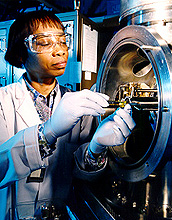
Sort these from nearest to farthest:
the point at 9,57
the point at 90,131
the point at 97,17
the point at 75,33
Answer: the point at 9,57, the point at 90,131, the point at 75,33, the point at 97,17

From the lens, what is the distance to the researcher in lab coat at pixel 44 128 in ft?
3.53

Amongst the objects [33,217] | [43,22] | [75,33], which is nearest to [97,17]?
[75,33]

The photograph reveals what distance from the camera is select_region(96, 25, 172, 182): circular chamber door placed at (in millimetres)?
838

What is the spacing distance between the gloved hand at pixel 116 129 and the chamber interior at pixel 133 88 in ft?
0.40

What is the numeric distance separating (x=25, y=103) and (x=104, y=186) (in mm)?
692

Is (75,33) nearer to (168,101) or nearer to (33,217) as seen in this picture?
(168,101)

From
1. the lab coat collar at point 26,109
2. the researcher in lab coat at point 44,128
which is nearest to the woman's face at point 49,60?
the researcher in lab coat at point 44,128

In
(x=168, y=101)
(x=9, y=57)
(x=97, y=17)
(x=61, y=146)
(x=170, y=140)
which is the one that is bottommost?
(x=61, y=146)

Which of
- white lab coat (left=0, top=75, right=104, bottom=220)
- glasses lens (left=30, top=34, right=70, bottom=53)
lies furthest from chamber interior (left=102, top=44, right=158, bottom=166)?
glasses lens (left=30, top=34, right=70, bottom=53)

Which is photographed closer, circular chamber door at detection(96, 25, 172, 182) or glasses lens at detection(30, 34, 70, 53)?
circular chamber door at detection(96, 25, 172, 182)

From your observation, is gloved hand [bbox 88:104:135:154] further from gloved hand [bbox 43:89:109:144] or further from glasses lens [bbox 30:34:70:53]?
glasses lens [bbox 30:34:70:53]

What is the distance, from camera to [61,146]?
1.54m

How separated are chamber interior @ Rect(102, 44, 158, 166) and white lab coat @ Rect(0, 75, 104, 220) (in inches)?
10.1

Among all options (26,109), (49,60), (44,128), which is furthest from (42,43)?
(44,128)
